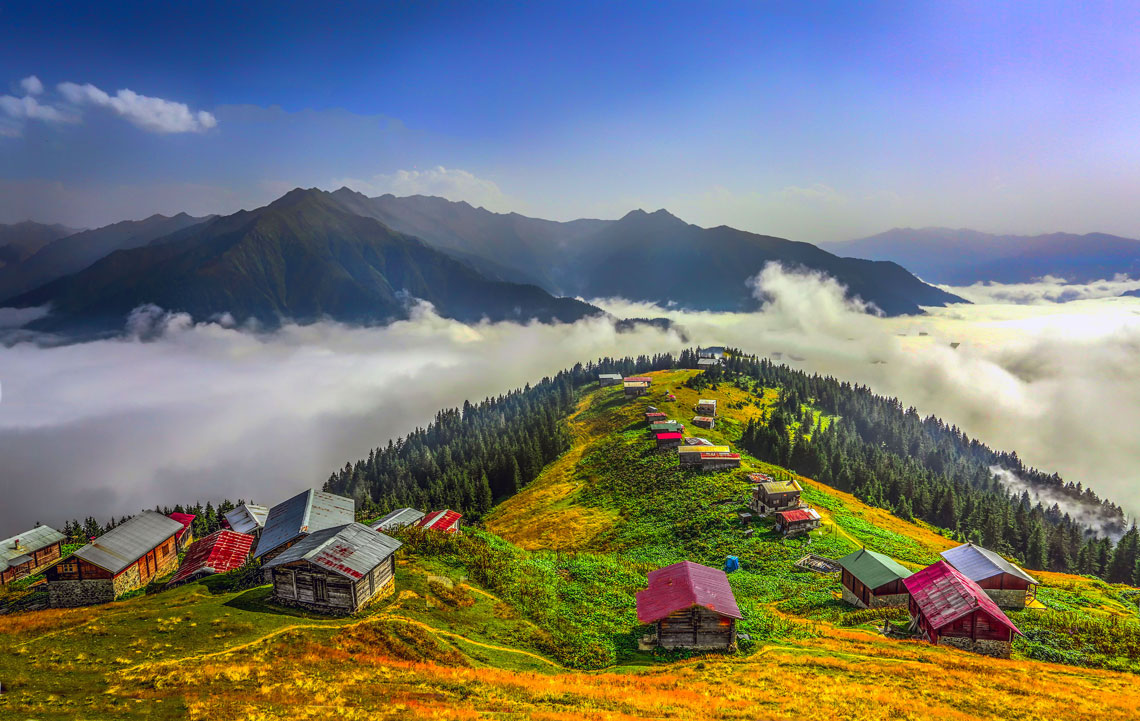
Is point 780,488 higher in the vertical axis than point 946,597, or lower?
lower

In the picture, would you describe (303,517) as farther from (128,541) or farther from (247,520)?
(247,520)

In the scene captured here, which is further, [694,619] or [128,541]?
[128,541]

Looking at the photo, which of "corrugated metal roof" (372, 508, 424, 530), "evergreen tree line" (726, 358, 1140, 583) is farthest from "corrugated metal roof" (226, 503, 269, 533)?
"evergreen tree line" (726, 358, 1140, 583)

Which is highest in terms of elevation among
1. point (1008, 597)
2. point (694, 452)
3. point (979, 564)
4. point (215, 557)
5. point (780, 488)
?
point (215, 557)

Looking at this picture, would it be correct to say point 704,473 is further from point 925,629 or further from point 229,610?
point 229,610

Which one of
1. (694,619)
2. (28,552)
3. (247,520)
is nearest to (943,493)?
(694,619)

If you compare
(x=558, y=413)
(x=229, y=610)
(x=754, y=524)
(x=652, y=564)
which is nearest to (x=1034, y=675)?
(x=652, y=564)
